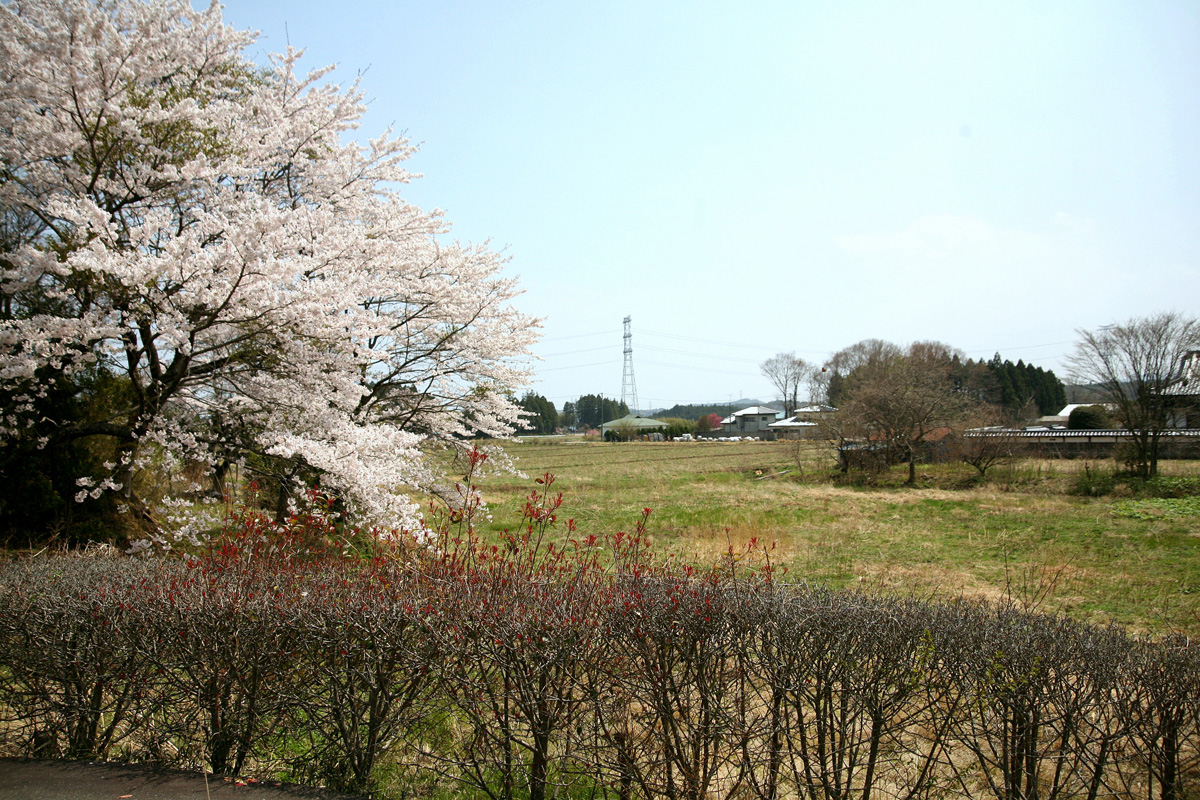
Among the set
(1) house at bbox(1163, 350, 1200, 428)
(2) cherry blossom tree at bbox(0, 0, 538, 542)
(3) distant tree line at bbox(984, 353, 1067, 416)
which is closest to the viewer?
(2) cherry blossom tree at bbox(0, 0, 538, 542)

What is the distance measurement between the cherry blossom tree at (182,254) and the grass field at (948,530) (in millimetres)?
2687

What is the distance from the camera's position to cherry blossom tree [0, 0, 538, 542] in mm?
6324

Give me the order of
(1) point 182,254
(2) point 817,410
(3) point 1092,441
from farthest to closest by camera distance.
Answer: (2) point 817,410 < (3) point 1092,441 < (1) point 182,254

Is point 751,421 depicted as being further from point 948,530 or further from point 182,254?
point 182,254

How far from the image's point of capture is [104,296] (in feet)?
22.6

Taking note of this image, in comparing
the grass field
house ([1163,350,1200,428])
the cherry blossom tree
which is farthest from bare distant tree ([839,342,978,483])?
the cherry blossom tree

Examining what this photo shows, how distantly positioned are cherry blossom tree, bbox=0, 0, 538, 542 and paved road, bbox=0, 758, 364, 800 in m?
3.59

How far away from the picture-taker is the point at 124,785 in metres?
3.10

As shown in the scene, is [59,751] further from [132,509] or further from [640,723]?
[132,509]

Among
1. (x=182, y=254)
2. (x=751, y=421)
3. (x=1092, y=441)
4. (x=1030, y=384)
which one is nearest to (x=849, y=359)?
(x=1030, y=384)

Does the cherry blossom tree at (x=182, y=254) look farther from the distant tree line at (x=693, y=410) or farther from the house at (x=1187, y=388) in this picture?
the distant tree line at (x=693, y=410)

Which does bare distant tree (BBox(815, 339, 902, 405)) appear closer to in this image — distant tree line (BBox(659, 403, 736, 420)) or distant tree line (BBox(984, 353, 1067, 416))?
distant tree line (BBox(984, 353, 1067, 416))

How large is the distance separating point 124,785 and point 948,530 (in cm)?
1622

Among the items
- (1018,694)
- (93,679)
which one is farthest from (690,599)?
(93,679)
